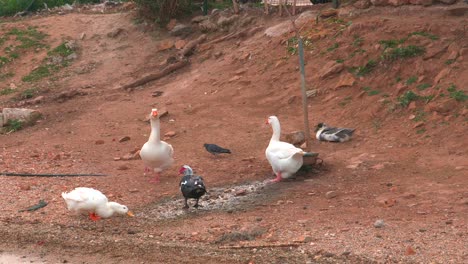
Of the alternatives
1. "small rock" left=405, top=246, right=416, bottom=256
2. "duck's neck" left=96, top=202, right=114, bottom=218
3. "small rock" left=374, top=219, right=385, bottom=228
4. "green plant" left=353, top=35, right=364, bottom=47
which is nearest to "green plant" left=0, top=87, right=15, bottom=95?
"green plant" left=353, top=35, right=364, bottom=47

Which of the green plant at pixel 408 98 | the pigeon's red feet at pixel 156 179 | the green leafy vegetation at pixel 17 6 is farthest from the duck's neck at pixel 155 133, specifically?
the green leafy vegetation at pixel 17 6

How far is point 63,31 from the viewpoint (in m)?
20.1

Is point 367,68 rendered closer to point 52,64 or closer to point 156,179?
point 156,179

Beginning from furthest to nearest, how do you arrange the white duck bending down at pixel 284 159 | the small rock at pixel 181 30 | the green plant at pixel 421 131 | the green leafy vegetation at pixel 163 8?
1. the green leafy vegetation at pixel 163 8
2. the small rock at pixel 181 30
3. the green plant at pixel 421 131
4. the white duck bending down at pixel 284 159

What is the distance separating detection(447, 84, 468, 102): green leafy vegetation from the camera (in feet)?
38.0

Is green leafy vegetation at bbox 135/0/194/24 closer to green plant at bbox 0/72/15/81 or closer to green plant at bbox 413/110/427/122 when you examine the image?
green plant at bbox 0/72/15/81

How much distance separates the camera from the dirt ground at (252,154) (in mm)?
8281

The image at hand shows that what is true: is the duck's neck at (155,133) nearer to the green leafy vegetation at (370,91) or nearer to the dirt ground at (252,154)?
the dirt ground at (252,154)

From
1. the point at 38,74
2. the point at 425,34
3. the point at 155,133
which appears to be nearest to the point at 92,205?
the point at 155,133

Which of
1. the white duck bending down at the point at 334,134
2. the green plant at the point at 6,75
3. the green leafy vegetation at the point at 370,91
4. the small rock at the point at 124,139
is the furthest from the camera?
the green plant at the point at 6,75

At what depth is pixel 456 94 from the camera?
11.7 m

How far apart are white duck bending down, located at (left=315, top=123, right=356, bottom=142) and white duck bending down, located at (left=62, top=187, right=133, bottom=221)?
354 cm

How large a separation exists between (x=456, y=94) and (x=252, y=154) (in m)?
3.00

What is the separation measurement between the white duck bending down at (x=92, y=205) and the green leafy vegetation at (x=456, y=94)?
5.05m
